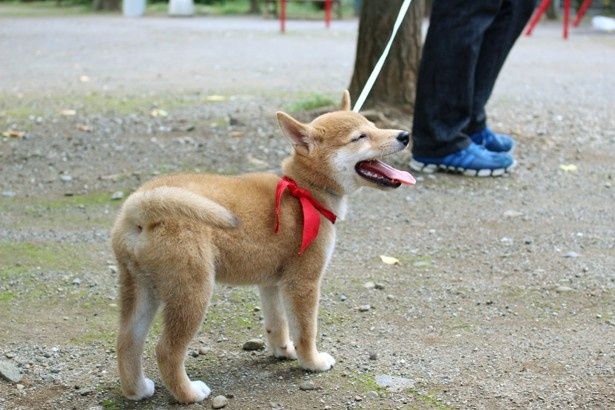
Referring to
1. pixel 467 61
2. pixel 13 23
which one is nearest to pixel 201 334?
pixel 467 61

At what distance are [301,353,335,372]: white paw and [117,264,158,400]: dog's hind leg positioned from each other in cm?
68

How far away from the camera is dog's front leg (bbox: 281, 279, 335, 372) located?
376 centimetres

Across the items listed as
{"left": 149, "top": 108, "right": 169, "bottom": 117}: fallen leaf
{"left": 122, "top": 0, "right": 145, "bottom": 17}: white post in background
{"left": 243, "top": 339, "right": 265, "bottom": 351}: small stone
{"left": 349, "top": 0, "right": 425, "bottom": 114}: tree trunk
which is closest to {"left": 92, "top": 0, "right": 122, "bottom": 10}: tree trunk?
{"left": 122, "top": 0, "right": 145, "bottom": 17}: white post in background

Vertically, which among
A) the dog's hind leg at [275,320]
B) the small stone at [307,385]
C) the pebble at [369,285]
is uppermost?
the dog's hind leg at [275,320]

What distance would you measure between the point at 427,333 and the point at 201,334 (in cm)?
100

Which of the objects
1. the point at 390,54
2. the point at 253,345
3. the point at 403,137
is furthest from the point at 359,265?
the point at 390,54

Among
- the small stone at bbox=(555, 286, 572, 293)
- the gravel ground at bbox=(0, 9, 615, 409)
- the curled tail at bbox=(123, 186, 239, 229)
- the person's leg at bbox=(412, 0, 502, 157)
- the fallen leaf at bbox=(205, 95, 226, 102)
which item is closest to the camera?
the curled tail at bbox=(123, 186, 239, 229)

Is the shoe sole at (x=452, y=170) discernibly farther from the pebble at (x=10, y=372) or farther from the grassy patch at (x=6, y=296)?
the pebble at (x=10, y=372)

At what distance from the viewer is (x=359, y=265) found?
5250 mm

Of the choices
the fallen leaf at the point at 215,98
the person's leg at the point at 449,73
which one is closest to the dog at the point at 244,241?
the person's leg at the point at 449,73

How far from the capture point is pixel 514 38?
686 centimetres

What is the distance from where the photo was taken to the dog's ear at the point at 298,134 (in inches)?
151

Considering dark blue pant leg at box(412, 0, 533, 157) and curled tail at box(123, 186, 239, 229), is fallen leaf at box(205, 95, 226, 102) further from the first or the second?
curled tail at box(123, 186, 239, 229)

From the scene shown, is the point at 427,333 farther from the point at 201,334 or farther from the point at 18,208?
the point at 18,208
